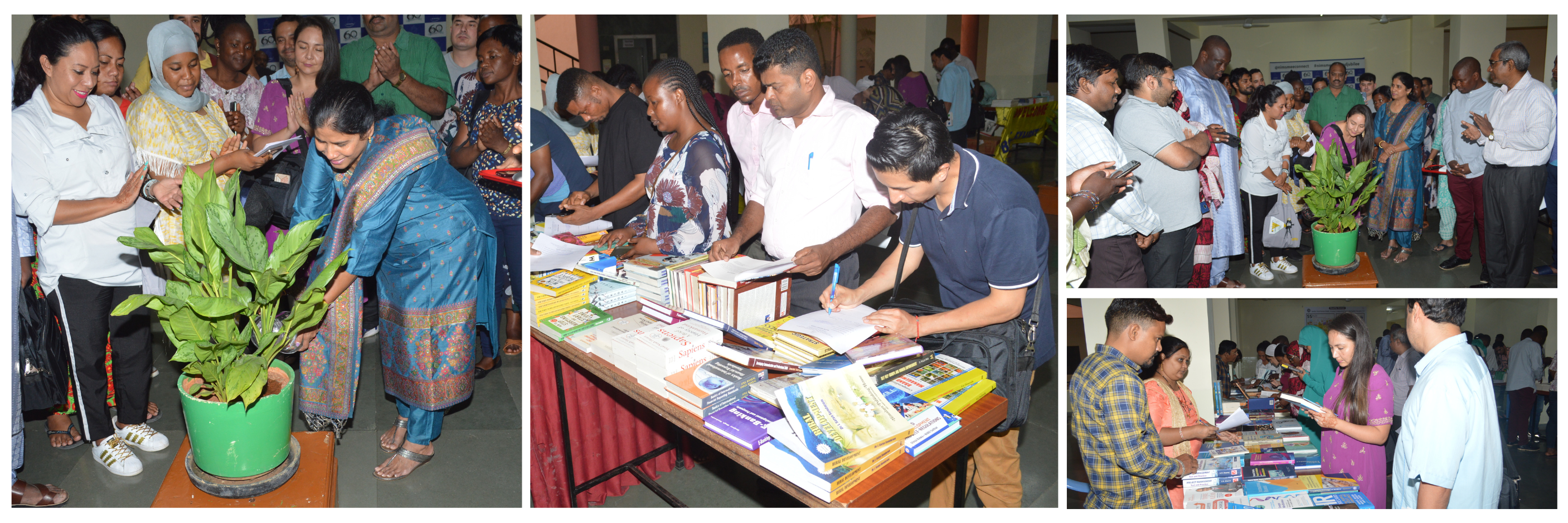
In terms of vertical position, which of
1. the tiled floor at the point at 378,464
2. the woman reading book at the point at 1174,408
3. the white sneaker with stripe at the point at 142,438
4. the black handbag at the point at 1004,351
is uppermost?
the black handbag at the point at 1004,351

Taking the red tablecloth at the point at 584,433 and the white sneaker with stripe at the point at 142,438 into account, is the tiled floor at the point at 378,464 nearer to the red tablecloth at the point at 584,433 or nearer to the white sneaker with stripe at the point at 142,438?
the white sneaker with stripe at the point at 142,438

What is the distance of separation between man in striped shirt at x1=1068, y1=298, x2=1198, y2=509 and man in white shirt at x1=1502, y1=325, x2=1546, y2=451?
0.99 meters

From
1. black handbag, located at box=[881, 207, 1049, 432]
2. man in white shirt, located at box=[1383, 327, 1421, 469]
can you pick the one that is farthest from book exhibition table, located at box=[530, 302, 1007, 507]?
man in white shirt, located at box=[1383, 327, 1421, 469]

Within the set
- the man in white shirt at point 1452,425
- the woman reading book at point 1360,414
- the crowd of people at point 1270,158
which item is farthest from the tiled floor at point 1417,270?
the man in white shirt at point 1452,425

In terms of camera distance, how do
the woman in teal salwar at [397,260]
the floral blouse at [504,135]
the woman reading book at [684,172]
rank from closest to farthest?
the woman in teal salwar at [397,260]
the woman reading book at [684,172]
the floral blouse at [504,135]

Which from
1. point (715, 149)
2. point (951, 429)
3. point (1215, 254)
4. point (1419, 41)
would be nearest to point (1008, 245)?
point (951, 429)

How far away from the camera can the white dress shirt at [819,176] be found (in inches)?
110

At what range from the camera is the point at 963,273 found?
2.35m

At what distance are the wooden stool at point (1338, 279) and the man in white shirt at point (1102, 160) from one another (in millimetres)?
1173

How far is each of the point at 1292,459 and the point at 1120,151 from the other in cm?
113

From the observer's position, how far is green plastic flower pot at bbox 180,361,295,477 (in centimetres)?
230

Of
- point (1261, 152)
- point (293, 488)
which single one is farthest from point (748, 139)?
point (1261, 152)

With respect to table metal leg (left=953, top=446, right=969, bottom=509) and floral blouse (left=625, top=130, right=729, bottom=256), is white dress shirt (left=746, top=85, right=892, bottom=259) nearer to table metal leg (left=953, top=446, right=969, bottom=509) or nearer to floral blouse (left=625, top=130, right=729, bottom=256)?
floral blouse (left=625, top=130, right=729, bottom=256)

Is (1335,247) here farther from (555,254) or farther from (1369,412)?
(555,254)
